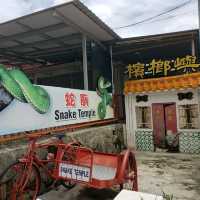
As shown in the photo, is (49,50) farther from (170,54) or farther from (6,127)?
(6,127)

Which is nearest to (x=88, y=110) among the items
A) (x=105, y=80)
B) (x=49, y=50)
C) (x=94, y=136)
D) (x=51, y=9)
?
(x=94, y=136)

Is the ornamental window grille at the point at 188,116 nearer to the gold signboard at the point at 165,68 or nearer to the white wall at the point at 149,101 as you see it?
the white wall at the point at 149,101

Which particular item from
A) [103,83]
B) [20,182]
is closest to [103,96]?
[103,83]

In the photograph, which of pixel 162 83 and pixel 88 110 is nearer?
pixel 88 110

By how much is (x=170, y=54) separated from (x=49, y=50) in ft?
21.1

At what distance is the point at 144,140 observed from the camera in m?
12.3

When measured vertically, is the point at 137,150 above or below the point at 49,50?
below

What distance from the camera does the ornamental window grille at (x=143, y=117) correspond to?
1238 cm

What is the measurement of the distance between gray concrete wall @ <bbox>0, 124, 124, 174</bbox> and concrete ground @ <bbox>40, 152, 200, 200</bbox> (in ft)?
3.52

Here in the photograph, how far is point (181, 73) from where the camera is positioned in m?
11.7

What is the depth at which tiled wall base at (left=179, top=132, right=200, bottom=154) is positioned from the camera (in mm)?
11188

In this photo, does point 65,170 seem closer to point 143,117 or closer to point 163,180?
point 163,180

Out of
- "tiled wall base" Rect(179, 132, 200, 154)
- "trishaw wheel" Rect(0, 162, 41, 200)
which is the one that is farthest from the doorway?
"trishaw wheel" Rect(0, 162, 41, 200)

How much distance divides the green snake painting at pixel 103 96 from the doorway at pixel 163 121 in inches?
83.5
